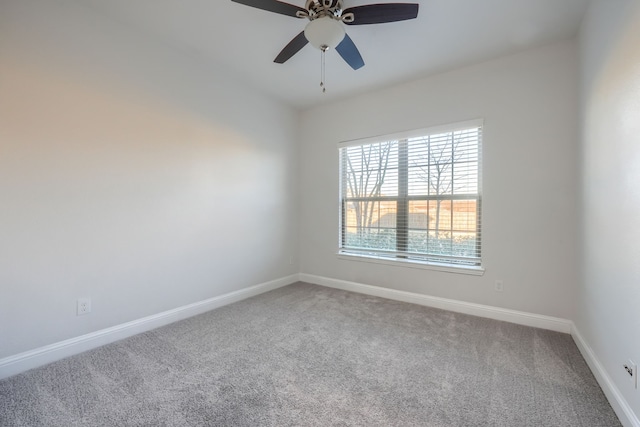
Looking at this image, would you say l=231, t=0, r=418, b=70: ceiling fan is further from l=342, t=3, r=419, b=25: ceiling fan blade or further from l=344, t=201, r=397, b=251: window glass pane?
l=344, t=201, r=397, b=251: window glass pane

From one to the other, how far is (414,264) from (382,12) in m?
2.55

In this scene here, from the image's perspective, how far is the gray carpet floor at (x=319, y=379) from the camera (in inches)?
57.3

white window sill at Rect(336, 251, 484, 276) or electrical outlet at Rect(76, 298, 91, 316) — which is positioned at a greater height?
white window sill at Rect(336, 251, 484, 276)

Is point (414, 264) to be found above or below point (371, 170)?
below

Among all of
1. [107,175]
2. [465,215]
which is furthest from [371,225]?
[107,175]

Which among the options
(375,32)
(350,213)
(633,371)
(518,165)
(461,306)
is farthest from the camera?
(350,213)

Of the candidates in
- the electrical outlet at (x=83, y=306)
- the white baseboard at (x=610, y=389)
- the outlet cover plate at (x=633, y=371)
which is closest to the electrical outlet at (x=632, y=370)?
the outlet cover plate at (x=633, y=371)

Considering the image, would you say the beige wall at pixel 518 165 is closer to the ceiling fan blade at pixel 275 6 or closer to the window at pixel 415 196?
the window at pixel 415 196

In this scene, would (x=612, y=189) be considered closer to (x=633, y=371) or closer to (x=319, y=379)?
(x=633, y=371)

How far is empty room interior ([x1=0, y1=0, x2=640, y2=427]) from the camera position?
5.19 ft

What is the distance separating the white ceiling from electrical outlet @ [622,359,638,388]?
2.44 metres

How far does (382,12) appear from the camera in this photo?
174 centimetres

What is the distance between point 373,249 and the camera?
3637 millimetres

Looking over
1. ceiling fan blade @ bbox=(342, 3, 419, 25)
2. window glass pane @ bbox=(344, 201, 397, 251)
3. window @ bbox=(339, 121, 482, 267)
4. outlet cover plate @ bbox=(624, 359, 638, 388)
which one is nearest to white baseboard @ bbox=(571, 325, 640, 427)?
outlet cover plate @ bbox=(624, 359, 638, 388)
